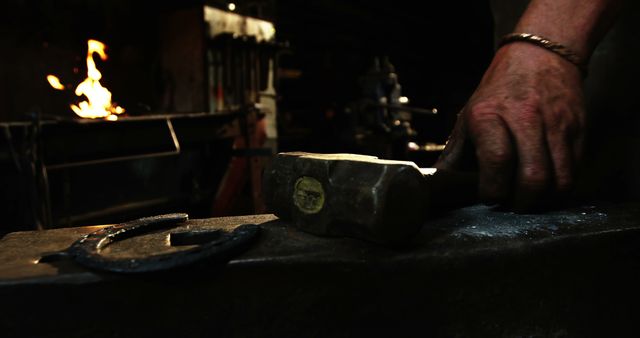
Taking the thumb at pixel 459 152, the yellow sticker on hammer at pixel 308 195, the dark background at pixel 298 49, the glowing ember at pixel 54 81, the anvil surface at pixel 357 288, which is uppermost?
the dark background at pixel 298 49

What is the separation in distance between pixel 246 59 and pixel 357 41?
431cm

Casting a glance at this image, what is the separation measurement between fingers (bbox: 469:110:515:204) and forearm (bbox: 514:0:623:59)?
1.30ft

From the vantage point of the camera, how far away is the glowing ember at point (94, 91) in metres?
5.64

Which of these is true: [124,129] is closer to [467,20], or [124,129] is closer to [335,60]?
[335,60]

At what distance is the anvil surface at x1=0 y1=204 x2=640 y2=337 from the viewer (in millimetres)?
879

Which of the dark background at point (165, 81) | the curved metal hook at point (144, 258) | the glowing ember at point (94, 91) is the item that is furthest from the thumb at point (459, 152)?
the glowing ember at point (94, 91)

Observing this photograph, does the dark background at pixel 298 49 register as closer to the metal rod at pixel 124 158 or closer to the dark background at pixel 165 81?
the dark background at pixel 165 81

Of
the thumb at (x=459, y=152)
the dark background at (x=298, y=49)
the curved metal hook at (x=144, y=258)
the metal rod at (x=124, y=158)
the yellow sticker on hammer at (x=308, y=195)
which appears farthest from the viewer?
the dark background at (x=298, y=49)

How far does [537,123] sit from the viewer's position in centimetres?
122

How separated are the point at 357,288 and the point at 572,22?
109 cm

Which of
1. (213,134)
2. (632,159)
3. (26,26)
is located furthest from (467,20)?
(632,159)

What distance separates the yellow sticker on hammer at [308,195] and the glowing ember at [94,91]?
5.09 meters

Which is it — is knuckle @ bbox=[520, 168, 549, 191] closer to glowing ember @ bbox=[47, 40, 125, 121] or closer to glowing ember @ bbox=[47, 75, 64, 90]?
glowing ember @ bbox=[47, 40, 125, 121]

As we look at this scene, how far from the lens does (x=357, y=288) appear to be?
3.18 ft
